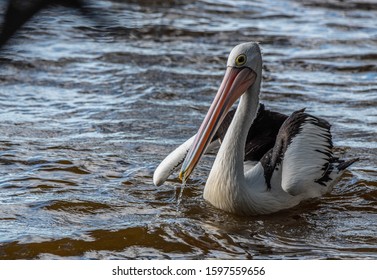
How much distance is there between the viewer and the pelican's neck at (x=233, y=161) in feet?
14.2

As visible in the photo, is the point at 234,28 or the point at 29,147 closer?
the point at 29,147

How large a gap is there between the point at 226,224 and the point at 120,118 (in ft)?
7.97

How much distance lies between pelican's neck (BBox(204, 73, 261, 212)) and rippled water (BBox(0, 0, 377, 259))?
0.15 m

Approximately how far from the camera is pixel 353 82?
7.74 m

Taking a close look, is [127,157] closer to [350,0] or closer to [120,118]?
[120,118]

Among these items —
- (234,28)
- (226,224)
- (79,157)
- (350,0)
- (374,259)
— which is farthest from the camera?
(350,0)

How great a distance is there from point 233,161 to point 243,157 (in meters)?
0.12

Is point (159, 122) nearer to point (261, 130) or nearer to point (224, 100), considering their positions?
point (261, 130)

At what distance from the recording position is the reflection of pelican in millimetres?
4359

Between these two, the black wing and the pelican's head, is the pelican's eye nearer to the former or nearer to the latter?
the pelican's head

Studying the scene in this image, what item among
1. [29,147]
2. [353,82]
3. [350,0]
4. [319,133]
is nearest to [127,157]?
[29,147]

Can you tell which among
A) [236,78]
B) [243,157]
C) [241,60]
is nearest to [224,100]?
[236,78]

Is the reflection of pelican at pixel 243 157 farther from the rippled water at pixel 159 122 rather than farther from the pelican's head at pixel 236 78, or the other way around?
Result: the rippled water at pixel 159 122

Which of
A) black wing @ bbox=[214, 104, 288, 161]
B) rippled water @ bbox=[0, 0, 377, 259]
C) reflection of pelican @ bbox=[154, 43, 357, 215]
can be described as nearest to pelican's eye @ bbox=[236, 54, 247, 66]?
reflection of pelican @ bbox=[154, 43, 357, 215]
